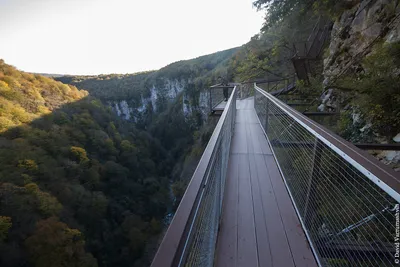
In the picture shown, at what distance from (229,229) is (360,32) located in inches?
246

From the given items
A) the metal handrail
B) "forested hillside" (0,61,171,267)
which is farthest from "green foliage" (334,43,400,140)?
"forested hillside" (0,61,171,267)

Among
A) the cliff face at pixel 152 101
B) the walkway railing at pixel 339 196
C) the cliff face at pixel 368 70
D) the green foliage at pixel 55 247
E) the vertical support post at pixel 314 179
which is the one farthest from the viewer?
the cliff face at pixel 152 101

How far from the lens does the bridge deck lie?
1.64 meters

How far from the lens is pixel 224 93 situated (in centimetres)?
995

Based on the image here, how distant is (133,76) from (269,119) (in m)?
105

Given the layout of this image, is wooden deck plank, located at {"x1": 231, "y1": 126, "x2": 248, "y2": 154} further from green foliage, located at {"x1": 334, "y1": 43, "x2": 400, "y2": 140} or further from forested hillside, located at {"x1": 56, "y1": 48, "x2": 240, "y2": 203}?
forested hillside, located at {"x1": 56, "y1": 48, "x2": 240, "y2": 203}

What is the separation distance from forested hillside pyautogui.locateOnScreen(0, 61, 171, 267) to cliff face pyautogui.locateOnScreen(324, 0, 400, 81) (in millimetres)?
26660

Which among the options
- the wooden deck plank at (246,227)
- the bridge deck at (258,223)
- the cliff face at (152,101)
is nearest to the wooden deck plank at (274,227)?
the bridge deck at (258,223)

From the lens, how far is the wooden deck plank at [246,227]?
64.3 inches

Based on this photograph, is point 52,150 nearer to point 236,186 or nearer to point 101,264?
point 101,264

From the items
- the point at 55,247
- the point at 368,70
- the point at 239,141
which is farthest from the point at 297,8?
the point at 55,247

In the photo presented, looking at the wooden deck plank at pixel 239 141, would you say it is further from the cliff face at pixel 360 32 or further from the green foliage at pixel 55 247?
the green foliage at pixel 55 247

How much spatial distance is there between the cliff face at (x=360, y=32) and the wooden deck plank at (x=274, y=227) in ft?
12.6

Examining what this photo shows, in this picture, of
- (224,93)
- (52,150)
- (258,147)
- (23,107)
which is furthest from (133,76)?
(258,147)
